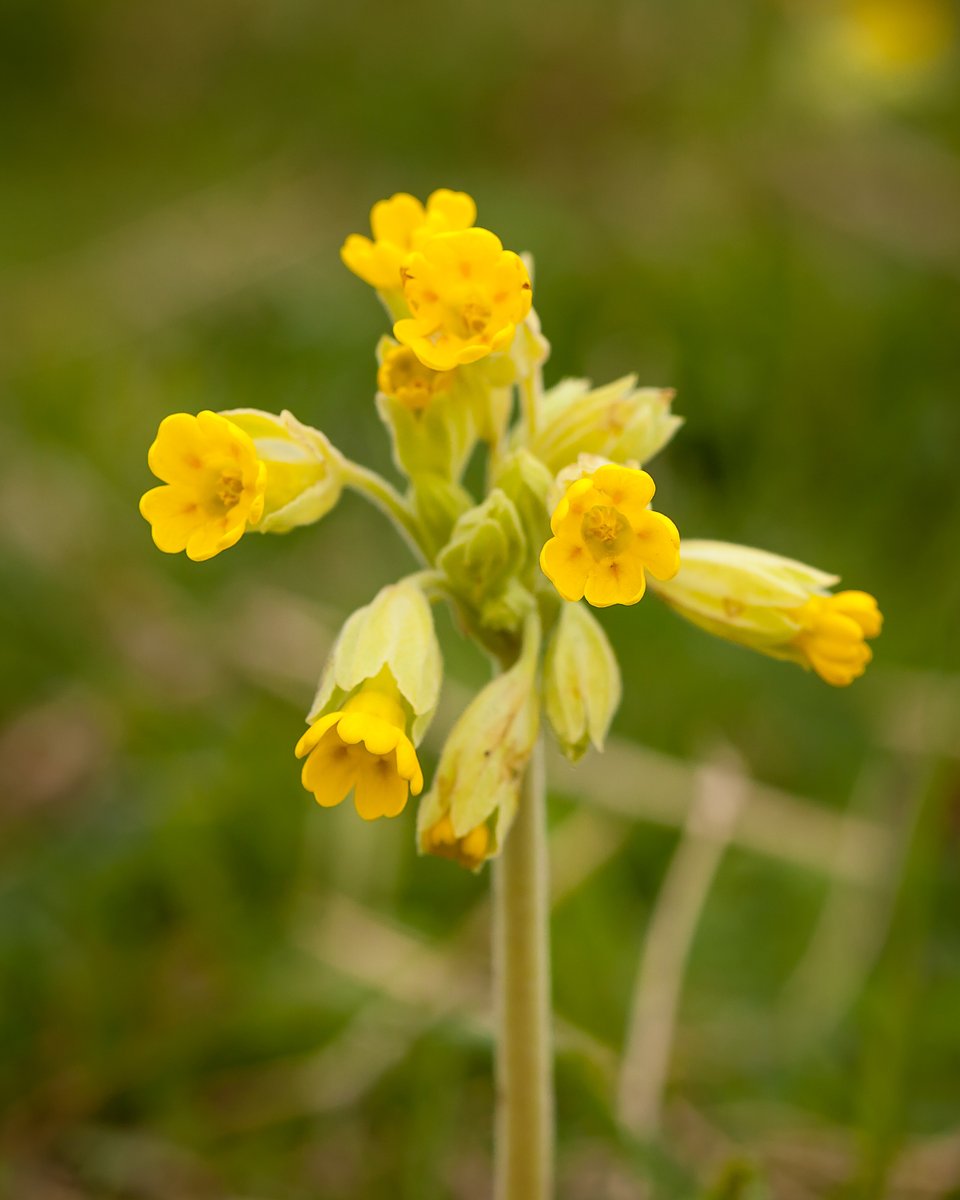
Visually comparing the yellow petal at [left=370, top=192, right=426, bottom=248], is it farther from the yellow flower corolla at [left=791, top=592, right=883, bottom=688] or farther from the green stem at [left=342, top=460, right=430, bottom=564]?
the yellow flower corolla at [left=791, top=592, right=883, bottom=688]

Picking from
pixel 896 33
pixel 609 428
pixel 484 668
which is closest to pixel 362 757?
pixel 609 428

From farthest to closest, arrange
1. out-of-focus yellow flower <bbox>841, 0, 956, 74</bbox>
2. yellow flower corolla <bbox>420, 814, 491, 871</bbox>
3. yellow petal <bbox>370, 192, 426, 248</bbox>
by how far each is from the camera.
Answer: out-of-focus yellow flower <bbox>841, 0, 956, 74</bbox>
yellow petal <bbox>370, 192, 426, 248</bbox>
yellow flower corolla <bbox>420, 814, 491, 871</bbox>

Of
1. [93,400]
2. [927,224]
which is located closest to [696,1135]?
[93,400]

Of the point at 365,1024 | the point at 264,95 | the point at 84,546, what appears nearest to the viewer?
the point at 365,1024

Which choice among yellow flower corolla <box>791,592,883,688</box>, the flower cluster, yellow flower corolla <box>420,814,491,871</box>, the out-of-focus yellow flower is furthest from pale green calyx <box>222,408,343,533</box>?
the out-of-focus yellow flower

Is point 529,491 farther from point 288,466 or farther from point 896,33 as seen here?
point 896,33

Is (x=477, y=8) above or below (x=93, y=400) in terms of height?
above

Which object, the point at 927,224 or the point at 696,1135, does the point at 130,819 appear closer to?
the point at 696,1135
